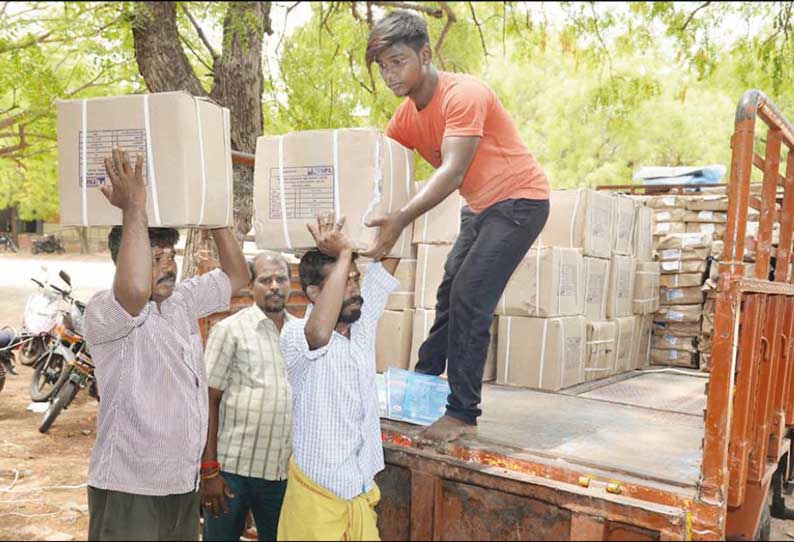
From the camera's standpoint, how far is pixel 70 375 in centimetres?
545

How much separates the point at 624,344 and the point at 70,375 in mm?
4429

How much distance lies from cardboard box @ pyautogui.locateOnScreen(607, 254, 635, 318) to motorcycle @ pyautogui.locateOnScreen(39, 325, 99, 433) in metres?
4.13

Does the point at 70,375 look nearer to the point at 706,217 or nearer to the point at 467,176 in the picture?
the point at 467,176

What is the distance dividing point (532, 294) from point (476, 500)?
75.2 inches

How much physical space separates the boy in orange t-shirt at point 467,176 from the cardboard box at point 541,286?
1.19 meters

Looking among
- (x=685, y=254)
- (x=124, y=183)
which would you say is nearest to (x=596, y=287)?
(x=685, y=254)

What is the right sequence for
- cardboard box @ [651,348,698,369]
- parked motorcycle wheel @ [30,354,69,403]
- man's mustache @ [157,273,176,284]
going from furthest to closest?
parked motorcycle wheel @ [30,354,69,403] → cardboard box @ [651,348,698,369] → man's mustache @ [157,273,176,284]

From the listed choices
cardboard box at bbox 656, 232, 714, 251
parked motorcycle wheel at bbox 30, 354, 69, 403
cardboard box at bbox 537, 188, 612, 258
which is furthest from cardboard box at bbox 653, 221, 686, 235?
parked motorcycle wheel at bbox 30, 354, 69, 403

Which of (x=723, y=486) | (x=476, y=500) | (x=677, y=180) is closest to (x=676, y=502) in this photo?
(x=723, y=486)

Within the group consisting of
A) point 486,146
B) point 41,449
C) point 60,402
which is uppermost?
point 486,146

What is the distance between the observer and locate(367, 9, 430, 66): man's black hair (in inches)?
90.7

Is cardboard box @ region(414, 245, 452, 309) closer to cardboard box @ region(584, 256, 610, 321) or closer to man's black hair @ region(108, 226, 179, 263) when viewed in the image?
cardboard box @ region(584, 256, 610, 321)

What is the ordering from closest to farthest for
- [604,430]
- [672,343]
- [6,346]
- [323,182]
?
1. [323,182]
2. [604,430]
3. [6,346]
4. [672,343]

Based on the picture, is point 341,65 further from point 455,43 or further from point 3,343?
point 3,343
